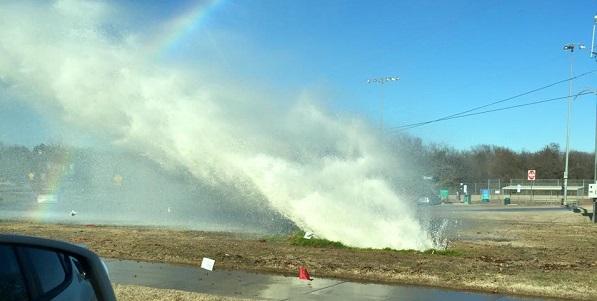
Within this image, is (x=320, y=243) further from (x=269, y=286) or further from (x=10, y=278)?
(x=10, y=278)

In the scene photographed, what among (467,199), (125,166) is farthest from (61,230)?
(467,199)

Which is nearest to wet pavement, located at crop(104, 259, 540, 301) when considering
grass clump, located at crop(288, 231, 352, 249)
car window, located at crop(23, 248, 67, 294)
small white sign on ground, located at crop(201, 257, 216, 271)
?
small white sign on ground, located at crop(201, 257, 216, 271)

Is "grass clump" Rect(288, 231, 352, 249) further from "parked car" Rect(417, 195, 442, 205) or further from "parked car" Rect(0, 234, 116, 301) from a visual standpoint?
"parked car" Rect(0, 234, 116, 301)

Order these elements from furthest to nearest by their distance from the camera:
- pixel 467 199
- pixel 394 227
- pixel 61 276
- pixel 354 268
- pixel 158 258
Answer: pixel 467 199 → pixel 394 227 → pixel 158 258 → pixel 354 268 → pixel 61 276

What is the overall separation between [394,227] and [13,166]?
34491 mm

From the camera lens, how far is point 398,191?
15.6 meters

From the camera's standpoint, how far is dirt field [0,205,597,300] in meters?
9.41

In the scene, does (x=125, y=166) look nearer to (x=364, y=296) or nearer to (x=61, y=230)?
(x=61, y=230)

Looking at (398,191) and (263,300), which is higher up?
(398,191)

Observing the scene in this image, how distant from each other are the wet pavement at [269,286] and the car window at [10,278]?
236 inches

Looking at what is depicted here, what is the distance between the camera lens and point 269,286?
925 cm

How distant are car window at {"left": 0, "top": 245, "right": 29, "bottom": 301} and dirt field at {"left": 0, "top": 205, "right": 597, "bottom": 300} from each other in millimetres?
5651

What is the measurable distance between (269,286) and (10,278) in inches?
274

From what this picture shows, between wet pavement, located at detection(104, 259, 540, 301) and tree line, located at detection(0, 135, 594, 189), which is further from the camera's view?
tree line, located at detection(0, 135, 594, 189)
